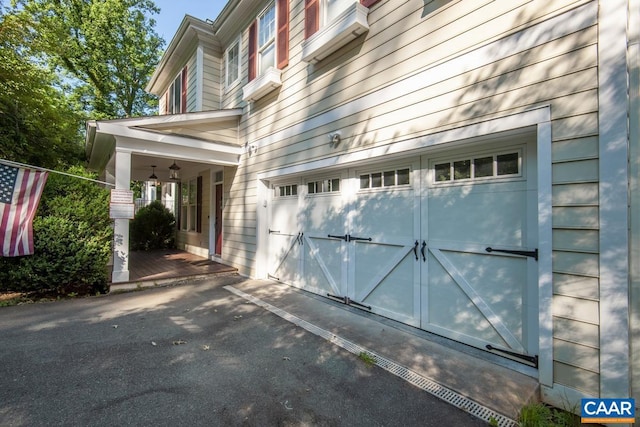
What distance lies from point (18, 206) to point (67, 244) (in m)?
0.86

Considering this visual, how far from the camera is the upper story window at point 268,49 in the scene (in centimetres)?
553

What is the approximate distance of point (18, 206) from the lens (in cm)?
425

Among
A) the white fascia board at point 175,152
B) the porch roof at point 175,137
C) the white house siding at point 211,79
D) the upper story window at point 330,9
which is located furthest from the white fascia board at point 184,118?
the upper story window at point 330,9

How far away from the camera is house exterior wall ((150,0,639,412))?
2.17m

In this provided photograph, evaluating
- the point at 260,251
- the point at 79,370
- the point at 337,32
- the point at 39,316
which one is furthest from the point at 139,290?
the point at 337,32

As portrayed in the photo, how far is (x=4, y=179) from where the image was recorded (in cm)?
412

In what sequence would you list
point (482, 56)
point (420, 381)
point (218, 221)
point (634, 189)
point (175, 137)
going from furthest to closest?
point (218, 221), point (175, 137), point (482, 56), point (420, 381), point (634, 189)

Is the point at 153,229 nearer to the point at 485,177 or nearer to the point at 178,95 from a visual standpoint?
the point at 178,95

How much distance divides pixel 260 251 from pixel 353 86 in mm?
3704

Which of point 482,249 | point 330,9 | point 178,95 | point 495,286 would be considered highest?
point 178,95

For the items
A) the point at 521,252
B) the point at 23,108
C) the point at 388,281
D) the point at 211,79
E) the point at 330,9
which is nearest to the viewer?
the point at 521,252

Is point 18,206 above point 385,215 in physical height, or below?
above

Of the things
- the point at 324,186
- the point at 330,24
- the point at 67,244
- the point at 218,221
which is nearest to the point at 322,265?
the point at 324,186

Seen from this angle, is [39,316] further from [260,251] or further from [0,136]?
[0,136]
